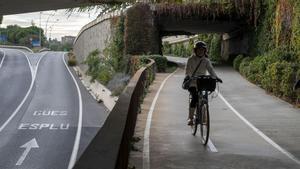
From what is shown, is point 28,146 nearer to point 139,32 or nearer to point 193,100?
point 193,100

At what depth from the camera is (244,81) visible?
3017 cm

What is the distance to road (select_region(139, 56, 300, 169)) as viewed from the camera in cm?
1000

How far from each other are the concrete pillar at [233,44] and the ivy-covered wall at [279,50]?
695 centimetres

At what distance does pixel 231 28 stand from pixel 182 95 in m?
28.2

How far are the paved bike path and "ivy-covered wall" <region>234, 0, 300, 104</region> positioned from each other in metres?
4.10

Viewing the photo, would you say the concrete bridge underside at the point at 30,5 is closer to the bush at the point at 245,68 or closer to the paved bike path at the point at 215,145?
the paved bike path at the point at 215,145

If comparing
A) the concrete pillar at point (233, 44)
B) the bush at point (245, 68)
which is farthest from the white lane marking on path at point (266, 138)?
the concrete pillar at point (233, 44)

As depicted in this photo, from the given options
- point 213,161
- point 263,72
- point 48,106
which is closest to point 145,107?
point 213,161

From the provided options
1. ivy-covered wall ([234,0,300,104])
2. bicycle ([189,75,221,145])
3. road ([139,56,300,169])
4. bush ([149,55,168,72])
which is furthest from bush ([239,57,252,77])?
bicycle ([189,75,221,145])

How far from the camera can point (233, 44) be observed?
5062 cm

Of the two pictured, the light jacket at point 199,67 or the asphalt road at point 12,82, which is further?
the asphalt road at point 12,82

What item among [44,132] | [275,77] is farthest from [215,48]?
[275,77]

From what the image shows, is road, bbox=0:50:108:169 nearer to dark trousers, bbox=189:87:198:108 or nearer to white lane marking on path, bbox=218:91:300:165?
white lane marking on path, bbox=218:91:300:165

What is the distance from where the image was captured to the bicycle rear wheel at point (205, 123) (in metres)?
11.2
